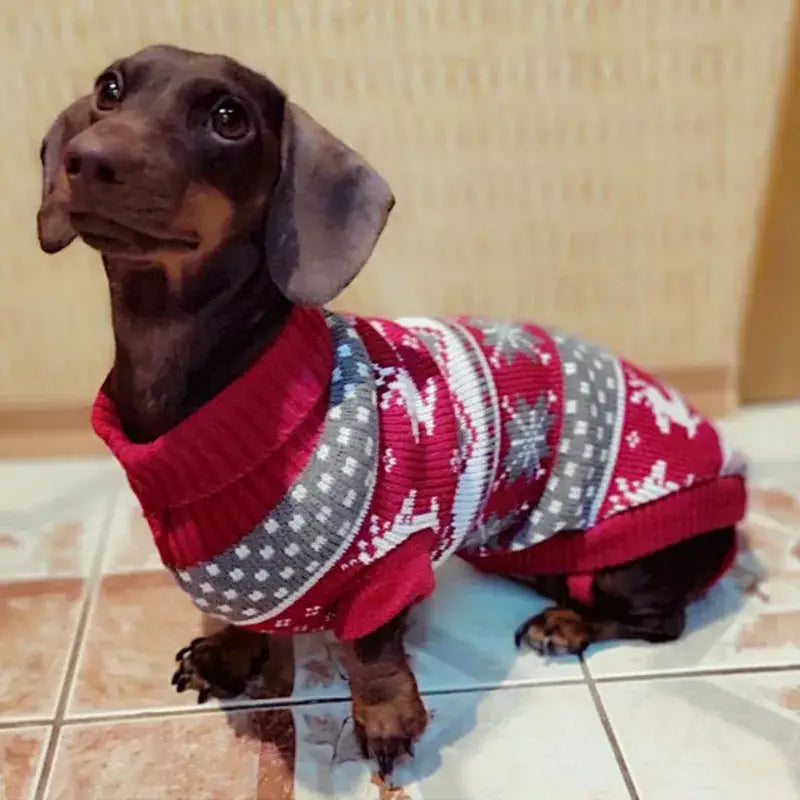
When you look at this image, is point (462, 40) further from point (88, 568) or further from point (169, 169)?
point (88, 568)

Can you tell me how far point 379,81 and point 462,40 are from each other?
0.12 metres

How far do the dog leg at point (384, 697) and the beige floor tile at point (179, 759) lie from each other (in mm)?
92

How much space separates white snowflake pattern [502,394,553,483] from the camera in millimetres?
1128

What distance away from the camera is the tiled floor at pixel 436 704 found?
112cm

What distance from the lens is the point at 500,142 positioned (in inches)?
59.4

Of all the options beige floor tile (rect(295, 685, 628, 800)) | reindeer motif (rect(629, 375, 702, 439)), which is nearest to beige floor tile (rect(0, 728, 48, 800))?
beige floor tile (rect(295, 685, 628, 800))

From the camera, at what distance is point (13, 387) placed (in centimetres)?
165

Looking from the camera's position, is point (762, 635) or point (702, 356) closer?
point (762, 635)

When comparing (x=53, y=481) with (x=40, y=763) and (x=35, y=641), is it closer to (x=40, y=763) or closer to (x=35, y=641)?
(x=35, y=641)

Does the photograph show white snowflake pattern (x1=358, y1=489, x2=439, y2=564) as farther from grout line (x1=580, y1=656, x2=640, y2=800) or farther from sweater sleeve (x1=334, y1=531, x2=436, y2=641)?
grout line (x1=580, y1=656, x2=640, y2=800)

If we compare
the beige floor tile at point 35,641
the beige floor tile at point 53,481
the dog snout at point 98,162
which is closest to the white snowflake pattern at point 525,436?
the dog snout at point 98,162

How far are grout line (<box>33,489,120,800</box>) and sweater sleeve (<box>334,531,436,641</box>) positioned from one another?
366 millimetres

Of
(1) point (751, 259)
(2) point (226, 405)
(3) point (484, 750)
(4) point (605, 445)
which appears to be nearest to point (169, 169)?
(2) point (226, 405)

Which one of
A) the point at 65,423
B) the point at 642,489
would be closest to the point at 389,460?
the point at 642,489
